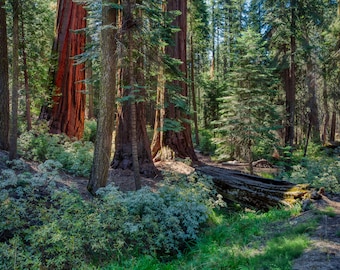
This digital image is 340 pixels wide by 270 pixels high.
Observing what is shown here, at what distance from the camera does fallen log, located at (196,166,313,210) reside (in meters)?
5.84

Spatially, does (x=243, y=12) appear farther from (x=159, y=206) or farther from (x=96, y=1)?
(x=159, y=206)

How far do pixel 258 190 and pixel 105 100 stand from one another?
381 cm

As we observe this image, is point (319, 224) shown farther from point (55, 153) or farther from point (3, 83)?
point (3, 83)

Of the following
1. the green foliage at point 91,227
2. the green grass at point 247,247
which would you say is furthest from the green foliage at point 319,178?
the green foliage at point 91,227

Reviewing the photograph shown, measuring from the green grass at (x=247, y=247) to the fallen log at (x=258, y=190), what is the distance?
73 cm

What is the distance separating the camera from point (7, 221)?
12.6 feet

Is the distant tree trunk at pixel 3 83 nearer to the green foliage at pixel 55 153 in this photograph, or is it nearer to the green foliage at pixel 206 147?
the green foliage at pixel 55 153

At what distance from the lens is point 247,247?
3.81m

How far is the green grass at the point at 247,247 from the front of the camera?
10.7ft

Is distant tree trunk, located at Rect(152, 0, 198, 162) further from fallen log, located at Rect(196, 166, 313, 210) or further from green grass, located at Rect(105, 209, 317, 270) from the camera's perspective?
green grass, located at Rect(105, 209, 317, 270)

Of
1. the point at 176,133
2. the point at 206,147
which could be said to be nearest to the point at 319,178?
the point at 176,133

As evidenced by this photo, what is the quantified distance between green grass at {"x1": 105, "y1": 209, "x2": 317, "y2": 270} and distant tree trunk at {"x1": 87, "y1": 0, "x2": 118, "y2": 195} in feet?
7.90

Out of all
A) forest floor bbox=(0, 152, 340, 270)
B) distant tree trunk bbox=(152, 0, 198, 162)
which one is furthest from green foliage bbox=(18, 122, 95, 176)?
distant tree trunk bbox=(152, 0, 198, 162)

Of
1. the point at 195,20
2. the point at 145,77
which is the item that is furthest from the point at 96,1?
the point at 195,20
